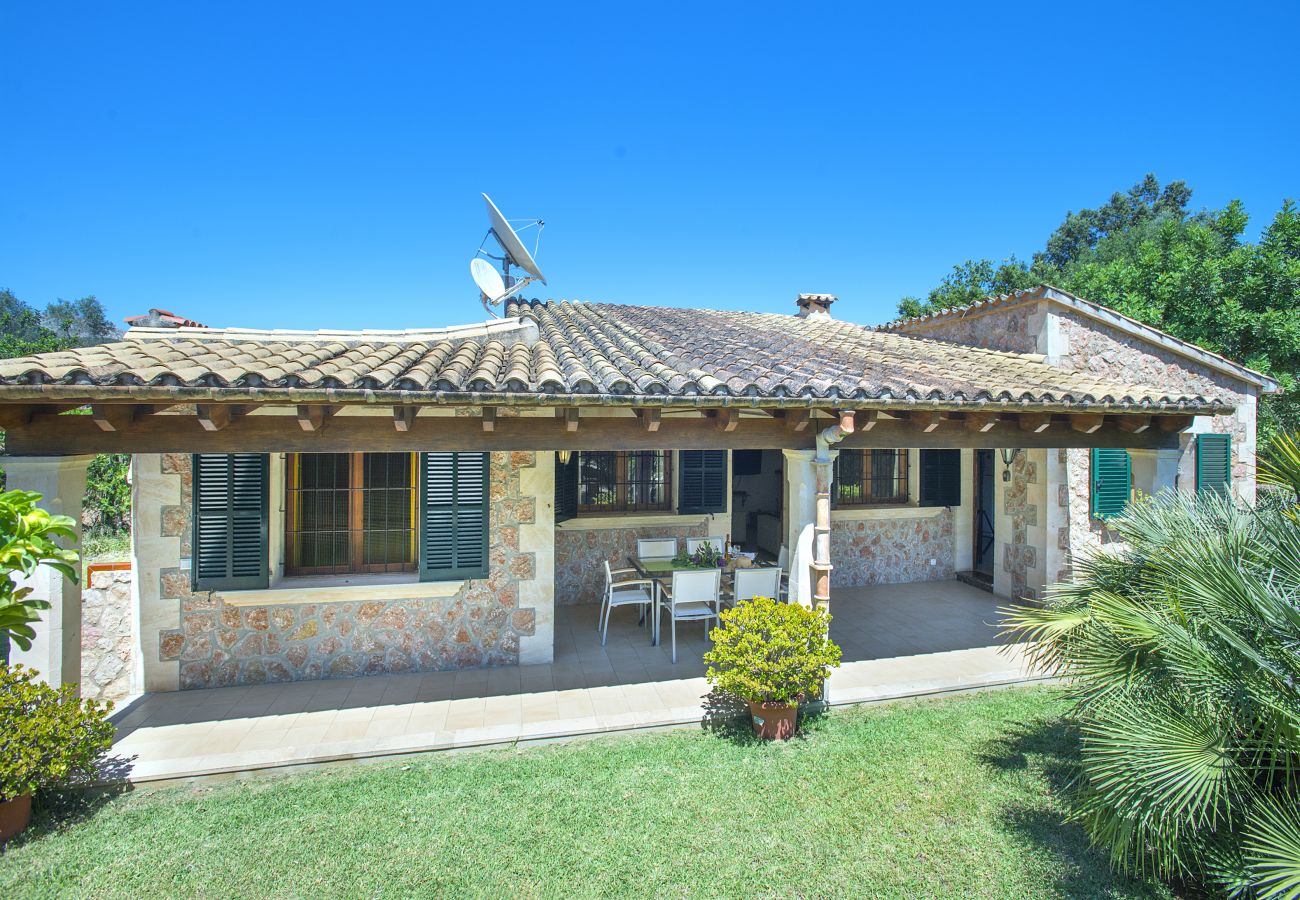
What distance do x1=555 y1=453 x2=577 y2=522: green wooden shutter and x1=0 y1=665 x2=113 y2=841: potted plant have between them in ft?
16.4

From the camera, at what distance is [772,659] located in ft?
18.2

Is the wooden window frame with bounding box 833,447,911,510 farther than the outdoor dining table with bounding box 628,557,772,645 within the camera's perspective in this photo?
Yes

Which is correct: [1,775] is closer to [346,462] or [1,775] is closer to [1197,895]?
[346,462]

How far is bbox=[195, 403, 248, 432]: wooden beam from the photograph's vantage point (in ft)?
14.6

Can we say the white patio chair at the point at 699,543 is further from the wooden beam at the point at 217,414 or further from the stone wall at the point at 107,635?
the stone wall at the point at 107,635

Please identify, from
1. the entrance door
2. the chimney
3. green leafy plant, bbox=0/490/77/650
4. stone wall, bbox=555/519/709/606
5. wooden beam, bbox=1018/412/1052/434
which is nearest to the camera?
green leafy plant, bbox=0/490/77/650

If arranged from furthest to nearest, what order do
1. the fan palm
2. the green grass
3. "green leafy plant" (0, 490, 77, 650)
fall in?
1. the green grass
2. "green leafy plant" (0, 490, 77, 650)
3. the fan palm

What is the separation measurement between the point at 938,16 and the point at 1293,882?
448 inches

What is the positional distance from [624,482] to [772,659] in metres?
Result: 4.91

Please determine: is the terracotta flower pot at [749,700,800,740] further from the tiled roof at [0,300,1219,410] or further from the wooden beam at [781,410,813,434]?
the tiled roof at [0,300,1219,410]

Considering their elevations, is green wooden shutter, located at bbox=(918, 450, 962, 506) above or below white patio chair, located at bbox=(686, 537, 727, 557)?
above

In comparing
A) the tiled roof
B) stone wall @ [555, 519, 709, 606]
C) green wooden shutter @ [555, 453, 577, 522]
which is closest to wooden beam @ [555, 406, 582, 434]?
the tiled roof

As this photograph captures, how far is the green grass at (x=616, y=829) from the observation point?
372 cm

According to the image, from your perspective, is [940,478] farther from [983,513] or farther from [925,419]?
[925,419]
